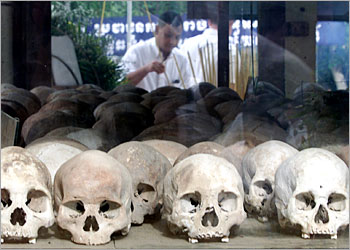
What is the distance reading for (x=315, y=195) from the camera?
2535 mm

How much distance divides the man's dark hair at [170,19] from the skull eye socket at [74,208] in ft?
2.70

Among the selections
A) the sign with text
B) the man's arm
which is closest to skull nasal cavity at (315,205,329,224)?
the sign with text

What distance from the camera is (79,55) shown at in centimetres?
289

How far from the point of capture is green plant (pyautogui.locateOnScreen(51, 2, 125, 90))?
2.81 m

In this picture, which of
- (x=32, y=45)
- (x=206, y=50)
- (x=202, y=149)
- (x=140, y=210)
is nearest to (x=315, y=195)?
(x=202, y=149)

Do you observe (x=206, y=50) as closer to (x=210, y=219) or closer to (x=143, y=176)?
(x=143, y=176)

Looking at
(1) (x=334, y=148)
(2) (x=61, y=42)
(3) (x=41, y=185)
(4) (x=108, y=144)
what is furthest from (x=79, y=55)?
(1) (x=334, y=148)

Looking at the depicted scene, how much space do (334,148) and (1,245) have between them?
1.29 meters

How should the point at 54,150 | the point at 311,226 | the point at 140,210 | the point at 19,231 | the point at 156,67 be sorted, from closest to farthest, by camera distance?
the point at 19,231, the point at 311,226, the point at 140,210, the point at 54,150, the point at 156,67

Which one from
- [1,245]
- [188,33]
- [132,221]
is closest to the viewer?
[1,245]

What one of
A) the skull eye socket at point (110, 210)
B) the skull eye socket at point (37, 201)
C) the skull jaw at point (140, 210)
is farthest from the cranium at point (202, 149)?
the skull eye socket at point (37, 201)

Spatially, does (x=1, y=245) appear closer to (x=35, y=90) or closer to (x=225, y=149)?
(x=35, y=90)

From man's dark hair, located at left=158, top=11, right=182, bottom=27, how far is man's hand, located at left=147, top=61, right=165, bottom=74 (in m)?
0.16

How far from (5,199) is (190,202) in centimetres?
63
